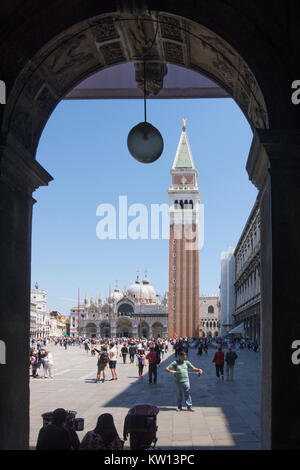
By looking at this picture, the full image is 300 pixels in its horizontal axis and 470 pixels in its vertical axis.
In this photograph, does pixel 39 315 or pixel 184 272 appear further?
pixel 39 315

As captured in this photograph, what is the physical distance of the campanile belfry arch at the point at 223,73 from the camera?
5.05 metres

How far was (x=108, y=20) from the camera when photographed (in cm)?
579

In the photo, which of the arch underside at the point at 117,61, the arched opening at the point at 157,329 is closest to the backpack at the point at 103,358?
the arch underside at the point at 117,61

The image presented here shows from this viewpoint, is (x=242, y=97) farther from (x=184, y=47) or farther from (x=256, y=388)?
(x=256, y=388)

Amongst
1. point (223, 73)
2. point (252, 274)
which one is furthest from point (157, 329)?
point (223, 73)

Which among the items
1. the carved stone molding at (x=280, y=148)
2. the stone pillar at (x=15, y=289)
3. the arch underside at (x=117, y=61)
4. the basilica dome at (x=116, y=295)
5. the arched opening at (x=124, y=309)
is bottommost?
the arched opening at (x=124, y=309)

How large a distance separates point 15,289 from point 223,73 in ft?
12.1

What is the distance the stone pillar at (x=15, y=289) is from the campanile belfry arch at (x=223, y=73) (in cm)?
1

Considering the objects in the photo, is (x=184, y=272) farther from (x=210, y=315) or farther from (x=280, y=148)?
(x=280, y=148)

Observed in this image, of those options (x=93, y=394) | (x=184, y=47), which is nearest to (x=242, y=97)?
(x=184, y=47)

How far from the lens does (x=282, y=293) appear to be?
16.5 feet

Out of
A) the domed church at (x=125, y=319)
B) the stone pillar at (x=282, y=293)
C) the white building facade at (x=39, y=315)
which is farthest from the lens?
the white building facade at (x=39, y=315)

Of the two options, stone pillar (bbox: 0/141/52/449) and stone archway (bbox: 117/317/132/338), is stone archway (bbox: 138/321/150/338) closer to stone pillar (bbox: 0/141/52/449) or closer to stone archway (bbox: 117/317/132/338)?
stone archway (bbox: 117/317/132/338)

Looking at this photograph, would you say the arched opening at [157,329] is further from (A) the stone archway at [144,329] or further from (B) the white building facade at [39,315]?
(B) the white building facade at [39,315]
